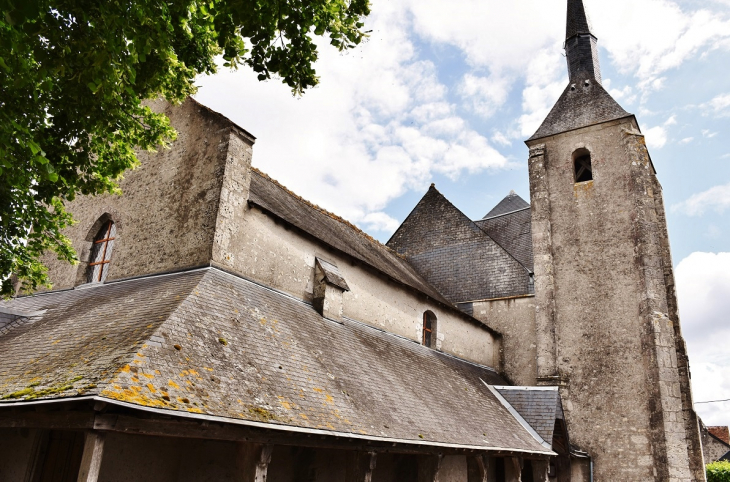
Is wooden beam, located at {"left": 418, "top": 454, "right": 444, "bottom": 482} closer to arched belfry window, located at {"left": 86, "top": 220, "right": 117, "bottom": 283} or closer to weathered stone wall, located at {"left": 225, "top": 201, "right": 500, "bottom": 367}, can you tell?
weathered stone wall, located at {"left": 225, "top": 201, "right": 500, "bottom": 367}

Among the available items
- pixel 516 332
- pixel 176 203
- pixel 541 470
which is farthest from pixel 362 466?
pixel 516 332

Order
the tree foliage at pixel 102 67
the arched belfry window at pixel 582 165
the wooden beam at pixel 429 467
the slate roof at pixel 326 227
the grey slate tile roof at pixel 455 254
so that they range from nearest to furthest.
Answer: the tree foliage at pixel 102 67 < the wooden beam at pixel 429 467 < the slate roof at pixel 326 227 < the arched belfry window at pixel 582 165 < the grey slate tile roof at pixel 455 254

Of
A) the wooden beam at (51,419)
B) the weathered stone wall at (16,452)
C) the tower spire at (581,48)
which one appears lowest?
the weathered stone wall at (16,452)

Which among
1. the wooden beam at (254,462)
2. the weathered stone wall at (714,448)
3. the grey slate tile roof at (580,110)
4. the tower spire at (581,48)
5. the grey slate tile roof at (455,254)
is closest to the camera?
the wooden beam at (254,462)

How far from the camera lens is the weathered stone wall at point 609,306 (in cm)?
1435

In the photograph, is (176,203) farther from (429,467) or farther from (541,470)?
(541,470)

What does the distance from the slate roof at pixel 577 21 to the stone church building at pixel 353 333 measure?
14 centimetres

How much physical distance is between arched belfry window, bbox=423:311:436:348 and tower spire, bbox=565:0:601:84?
1087cm

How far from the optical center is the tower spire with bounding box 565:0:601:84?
19.8 m

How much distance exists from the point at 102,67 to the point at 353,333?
25.5 ft

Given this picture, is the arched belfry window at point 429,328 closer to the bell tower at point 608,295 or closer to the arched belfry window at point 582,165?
the bell tower at point 608,295

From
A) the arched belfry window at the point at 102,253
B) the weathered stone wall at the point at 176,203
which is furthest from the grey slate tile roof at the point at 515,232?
the arched belfry window at the point at 102,253

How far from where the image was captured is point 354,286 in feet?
42.8

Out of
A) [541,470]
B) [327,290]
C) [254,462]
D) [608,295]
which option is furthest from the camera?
[608,295]
